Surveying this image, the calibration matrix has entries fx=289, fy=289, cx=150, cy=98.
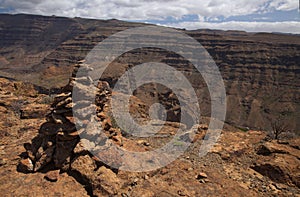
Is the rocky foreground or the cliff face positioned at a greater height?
the rocky foreground

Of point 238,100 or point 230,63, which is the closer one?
point 238,100

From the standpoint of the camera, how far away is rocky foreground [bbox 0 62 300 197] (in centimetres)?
1068

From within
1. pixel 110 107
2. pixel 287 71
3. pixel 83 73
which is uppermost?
pixel 83 73

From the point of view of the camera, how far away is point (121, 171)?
446 inches

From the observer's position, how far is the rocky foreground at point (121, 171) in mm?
10680

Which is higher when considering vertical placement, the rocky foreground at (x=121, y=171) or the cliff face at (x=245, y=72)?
the rocky foreground at (x=121, y=171)

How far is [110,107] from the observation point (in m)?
18.1

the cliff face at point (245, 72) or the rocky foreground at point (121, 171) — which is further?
the cliff face at point (245, 72)

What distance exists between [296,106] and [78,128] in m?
99.7

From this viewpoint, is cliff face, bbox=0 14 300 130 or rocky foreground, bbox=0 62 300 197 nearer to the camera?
rocky foreground, bbox=0 62 300 197

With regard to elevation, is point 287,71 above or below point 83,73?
below

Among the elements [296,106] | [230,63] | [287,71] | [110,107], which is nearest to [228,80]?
[230,63]

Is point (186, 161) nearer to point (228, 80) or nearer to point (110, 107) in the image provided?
point (110, 107)

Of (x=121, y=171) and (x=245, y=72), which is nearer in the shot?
(x=121, y=171)
